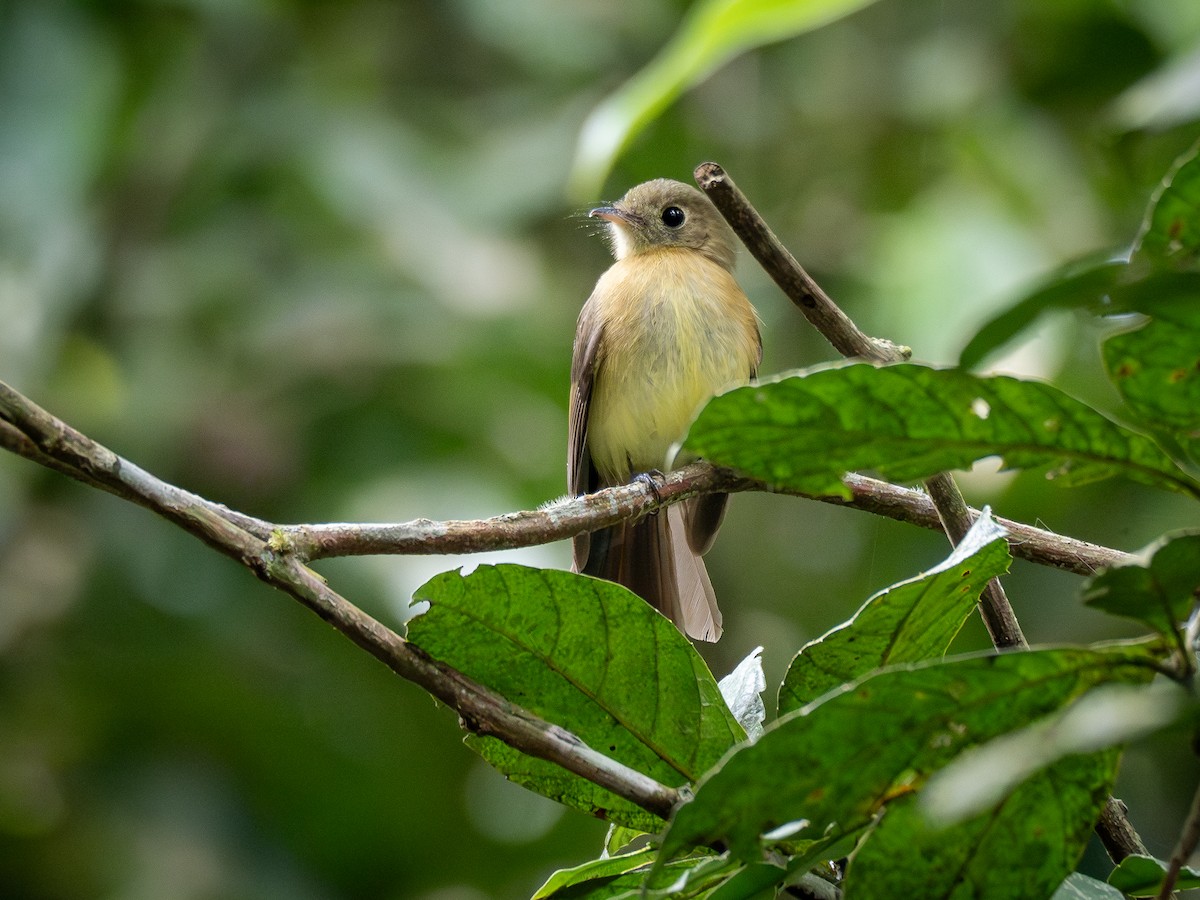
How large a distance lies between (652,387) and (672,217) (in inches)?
38.6

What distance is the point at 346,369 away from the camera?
5430 millimetres

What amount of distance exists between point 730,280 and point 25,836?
11.0 ft

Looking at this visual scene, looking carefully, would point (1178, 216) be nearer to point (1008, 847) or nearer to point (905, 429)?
point (905, 429)

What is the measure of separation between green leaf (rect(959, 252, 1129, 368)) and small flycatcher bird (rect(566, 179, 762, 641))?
2823mm

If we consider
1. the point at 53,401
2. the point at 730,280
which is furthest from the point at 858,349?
the point at 53,401

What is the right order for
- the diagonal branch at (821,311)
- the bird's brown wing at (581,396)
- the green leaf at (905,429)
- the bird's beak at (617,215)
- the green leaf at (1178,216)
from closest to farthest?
the green leaf at (1178,216) → the green leaf at (905,429) → the diagonal branch at (821,311) → the bird's brown wing at (581,396) → the bird's beak at (617,215)

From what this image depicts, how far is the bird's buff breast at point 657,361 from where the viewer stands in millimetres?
4086

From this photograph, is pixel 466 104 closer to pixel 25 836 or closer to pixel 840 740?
pixel 25 836

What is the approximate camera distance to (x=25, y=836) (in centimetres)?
496

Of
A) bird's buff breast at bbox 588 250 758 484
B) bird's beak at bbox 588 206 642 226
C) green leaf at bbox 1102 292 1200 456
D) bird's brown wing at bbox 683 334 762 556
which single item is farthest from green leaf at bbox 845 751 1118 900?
bird's beak at bbox 588 206 642 226

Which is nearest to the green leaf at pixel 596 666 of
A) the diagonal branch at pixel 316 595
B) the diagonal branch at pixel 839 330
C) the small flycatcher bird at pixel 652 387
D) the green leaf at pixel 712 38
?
the diagonal branch at pixel 316 595

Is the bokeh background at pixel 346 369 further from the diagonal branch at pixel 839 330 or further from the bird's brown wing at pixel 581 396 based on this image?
the diagonal branch at pixel 839 330

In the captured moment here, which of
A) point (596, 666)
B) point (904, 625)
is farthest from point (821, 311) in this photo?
point (596, 666)

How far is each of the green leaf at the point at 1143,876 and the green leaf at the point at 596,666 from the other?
0.41 m
